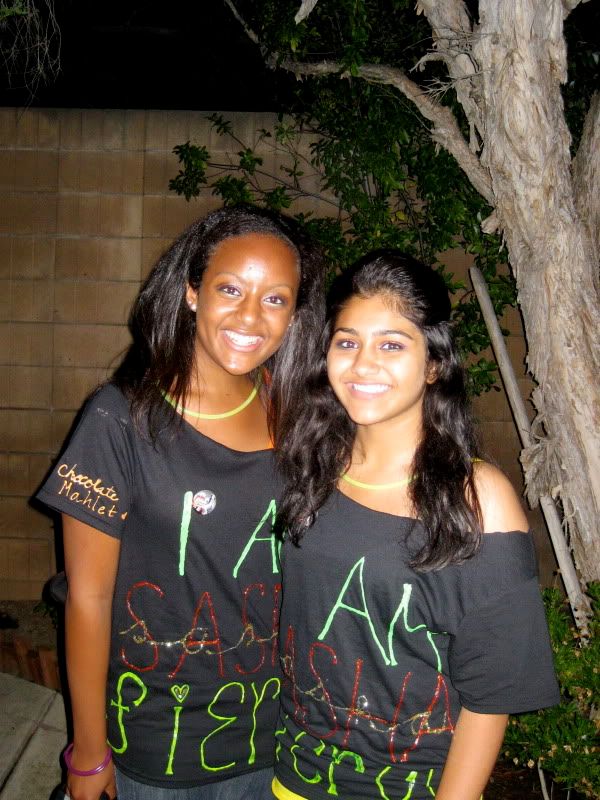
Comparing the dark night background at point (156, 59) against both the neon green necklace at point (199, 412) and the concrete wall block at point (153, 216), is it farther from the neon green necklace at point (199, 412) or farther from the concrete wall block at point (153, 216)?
the neon green necklace at point (199, 412)

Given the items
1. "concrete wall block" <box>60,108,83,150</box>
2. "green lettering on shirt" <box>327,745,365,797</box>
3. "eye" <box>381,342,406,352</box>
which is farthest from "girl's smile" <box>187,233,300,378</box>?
"concrete wall block" <box>60,108,83,150</box>

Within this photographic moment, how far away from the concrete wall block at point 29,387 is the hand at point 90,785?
3.00m

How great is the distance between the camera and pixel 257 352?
5.96 feet

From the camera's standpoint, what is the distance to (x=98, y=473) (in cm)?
163

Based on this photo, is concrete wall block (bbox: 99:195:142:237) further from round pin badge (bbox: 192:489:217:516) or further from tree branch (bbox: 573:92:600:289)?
round pin badge (bbox: 192:489:217:516)

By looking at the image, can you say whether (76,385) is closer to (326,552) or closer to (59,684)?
(59,684)

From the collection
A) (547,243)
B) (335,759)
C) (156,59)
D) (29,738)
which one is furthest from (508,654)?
(156,59)

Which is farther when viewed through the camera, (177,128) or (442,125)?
(177,128)

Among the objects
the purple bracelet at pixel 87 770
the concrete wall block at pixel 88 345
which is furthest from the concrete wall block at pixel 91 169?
the purple bracelet at pixel 87 770

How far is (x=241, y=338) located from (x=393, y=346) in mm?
375

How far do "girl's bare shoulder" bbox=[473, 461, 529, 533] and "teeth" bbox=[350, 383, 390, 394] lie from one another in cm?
26

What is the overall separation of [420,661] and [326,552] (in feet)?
0.94

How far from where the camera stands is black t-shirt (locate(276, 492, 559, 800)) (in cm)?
145

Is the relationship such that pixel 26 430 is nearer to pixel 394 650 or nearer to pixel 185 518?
pixel 185 518
